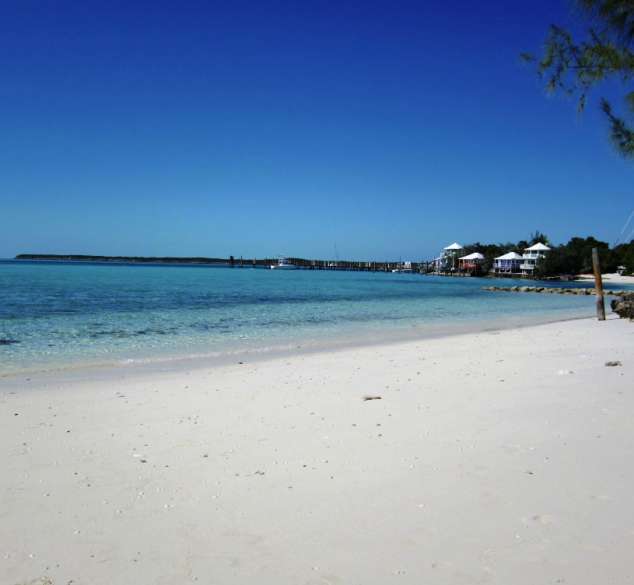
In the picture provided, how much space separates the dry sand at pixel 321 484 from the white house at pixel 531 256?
89213mm

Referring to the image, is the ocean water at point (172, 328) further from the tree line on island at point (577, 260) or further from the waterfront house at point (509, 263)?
the waterfront house at point (509, 263)

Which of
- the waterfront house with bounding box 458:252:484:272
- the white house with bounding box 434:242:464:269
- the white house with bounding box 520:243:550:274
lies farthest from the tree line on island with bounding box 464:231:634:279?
the white house with bounding box 434:242:464:269

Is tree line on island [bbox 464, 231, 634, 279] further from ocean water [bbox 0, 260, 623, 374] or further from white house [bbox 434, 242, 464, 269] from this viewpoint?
ocean water [bbox 0, 260, 623, 374]

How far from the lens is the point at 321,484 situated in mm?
3445

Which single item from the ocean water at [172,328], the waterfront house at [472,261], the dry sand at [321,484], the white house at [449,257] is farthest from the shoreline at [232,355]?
the white house at [449,257]

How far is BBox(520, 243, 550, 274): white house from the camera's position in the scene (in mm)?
86938

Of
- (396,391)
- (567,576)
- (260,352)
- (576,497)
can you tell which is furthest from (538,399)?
(260,352)

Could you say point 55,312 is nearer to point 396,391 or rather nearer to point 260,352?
point 260,352

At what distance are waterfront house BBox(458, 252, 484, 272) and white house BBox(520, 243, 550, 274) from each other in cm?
974

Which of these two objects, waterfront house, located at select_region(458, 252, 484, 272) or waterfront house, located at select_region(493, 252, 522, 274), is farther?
waterfront house, located at select_region(458, 252, 484, 272)

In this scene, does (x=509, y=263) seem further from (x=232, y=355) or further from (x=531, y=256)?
(x=232, y=355)

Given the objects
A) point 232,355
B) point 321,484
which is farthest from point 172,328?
point 321,484

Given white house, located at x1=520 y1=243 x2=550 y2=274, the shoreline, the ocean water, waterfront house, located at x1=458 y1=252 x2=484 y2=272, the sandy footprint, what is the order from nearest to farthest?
the sandy footprint < the shoreline < the ocean water < white house, located at x1=520 y1=243 x2=550 y2=274 < waterfront house, located at x1=458 y1=252 x2=484 y2=272

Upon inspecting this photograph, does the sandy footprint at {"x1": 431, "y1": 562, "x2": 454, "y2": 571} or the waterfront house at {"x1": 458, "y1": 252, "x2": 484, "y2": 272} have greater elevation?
the waterfront house at {"x1": 458, "y1": 252, "x2": 484, "y2": 272}
